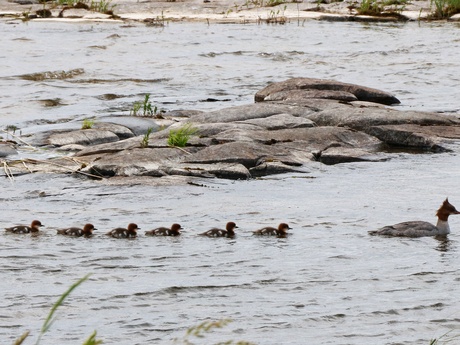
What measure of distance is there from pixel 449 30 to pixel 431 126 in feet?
49.8

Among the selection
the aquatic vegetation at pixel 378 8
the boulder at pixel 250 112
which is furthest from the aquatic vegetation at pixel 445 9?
the boulder at pixel 250 112

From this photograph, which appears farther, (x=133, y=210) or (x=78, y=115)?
(x=78, y=115)

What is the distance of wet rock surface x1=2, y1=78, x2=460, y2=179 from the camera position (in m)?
14.9

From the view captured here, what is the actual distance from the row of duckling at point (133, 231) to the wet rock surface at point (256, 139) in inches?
114

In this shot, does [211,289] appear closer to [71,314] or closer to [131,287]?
[131,287]

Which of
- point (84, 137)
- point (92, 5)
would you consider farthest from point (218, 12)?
point (84, 137)

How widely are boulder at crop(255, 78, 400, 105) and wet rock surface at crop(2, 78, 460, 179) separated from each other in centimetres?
43

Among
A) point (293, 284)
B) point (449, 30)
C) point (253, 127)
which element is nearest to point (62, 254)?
point (293, 284)

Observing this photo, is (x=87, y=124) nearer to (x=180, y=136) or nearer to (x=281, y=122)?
(x=180, y=136)

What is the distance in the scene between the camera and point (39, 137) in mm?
17406

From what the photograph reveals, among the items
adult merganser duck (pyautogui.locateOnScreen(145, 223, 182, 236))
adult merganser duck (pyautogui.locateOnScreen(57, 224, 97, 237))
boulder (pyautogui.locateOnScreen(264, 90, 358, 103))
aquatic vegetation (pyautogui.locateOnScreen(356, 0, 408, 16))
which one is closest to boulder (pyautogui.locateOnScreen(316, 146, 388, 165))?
A: boulder (pyautogui.locateOnScreen(264, 90, 358, 103))

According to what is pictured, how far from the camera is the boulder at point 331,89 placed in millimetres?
20734

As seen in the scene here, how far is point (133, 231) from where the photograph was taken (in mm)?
11422

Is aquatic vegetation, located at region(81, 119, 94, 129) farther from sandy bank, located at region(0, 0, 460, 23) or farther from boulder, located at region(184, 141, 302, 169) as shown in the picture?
sandy bank, located at region(0, 0, 460, 23)
